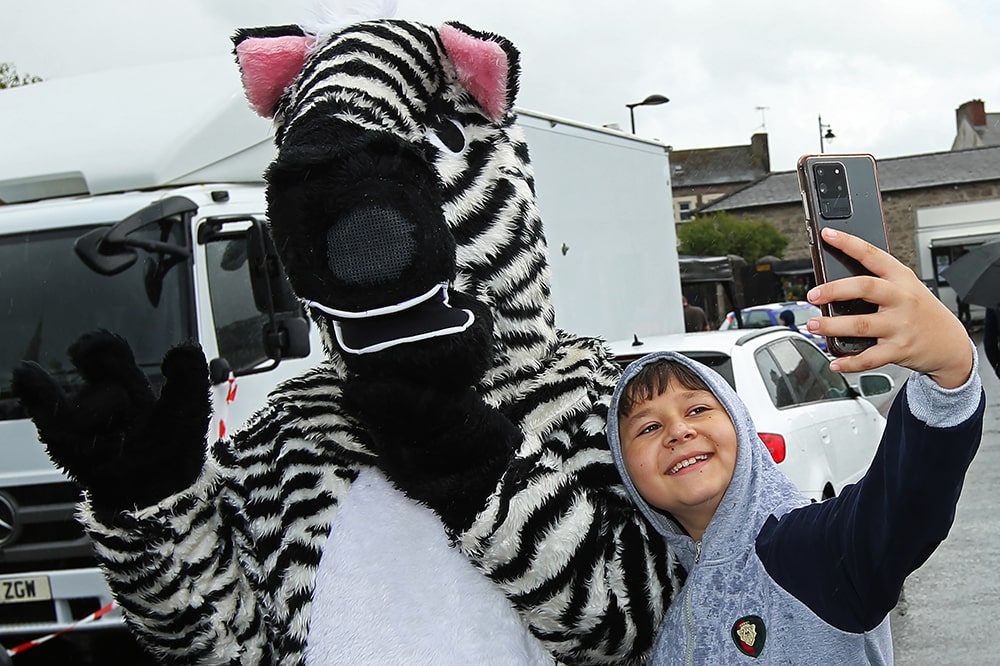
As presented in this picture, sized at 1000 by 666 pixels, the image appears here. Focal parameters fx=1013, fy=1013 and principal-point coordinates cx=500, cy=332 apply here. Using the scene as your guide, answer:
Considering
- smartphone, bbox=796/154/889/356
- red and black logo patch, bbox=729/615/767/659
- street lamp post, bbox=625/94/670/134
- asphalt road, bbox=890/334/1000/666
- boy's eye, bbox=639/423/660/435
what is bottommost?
asphalt road, bbox=890/334/1000/666

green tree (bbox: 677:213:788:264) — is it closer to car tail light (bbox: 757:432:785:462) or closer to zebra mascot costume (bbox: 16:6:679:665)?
car tail light (bbox: 757:432:785:462)

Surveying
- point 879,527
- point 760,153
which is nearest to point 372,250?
point 879,527

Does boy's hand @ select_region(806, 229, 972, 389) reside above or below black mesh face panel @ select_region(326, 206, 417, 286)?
below

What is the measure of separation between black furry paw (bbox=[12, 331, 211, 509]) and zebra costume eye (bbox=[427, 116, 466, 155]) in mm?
557

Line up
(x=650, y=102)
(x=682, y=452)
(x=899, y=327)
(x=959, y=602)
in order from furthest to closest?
1. (x=650, y=102)
2. (x=959, y=602)
3. (x=682, y=452)
4. (x=899, y=327)

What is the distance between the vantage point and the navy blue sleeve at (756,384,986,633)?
4.70 feet

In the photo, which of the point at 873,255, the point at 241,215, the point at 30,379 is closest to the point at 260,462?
the point at 30,379

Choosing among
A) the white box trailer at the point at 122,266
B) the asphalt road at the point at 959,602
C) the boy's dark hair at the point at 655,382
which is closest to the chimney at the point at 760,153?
the asphalt road at the point at 959,602

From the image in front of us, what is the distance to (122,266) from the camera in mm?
4637

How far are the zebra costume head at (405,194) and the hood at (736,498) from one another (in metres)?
0.29

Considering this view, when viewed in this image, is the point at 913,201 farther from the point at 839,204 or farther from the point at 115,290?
the point at 839,204

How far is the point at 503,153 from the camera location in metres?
1.90

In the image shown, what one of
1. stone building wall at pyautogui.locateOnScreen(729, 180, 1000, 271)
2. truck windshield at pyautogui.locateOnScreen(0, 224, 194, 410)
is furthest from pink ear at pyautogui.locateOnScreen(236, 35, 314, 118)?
stone building wall at pyautogui.locateOnScreen(729, 180, 1000, 271)

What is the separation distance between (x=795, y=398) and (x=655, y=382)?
4.25 m
